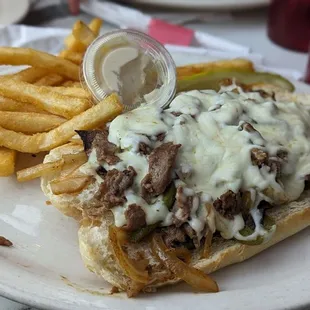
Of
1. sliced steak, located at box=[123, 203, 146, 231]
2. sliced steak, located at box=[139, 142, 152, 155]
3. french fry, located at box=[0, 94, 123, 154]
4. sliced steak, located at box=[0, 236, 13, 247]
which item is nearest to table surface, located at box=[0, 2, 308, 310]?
french fry, located at box=[0, 94, 123, 154]

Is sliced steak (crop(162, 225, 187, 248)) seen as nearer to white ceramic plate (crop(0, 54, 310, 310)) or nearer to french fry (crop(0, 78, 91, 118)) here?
white ceramic plate (crop(0, 54, 310, 310))

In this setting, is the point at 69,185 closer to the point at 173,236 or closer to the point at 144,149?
the point at 144,149

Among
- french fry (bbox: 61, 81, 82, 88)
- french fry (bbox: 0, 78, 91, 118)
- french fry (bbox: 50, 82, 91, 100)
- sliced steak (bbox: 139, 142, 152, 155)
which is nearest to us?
sliced steak (bbox: 139, 142, 152, 155)

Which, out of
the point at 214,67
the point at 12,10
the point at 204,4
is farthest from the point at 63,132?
the point at 204,4

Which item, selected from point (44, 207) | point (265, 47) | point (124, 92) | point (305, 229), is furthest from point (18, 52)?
point (265, 47)

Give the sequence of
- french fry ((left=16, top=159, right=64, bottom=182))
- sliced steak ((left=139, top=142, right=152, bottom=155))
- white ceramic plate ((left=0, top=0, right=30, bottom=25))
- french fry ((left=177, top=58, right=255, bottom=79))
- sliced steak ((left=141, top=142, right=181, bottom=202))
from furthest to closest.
Result: white ceramic plate ((left=0, top=0, right=30, bottom=25)), french fry ((left=177, top=58, right=255, bottom=79)), french fry ((left=16, top=159, right=64, bottom=182)), sliced steak ((left=139, top=142, right=152, bottom=155)), sliced steak ((left=141, top=142, right=181, bottom=202))

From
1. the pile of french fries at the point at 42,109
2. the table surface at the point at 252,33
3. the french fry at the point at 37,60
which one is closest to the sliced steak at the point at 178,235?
the pile of french fries at the point at 42,109
